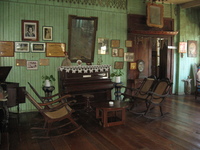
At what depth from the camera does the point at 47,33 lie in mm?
6141

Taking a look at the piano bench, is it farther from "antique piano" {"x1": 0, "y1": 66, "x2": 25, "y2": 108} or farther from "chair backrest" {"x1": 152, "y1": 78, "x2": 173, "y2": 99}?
"chair backrest" {"x1": 152, "y1": 78, "x2": 173, "y2": 99}

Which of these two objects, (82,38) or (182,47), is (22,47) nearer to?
(82,38)

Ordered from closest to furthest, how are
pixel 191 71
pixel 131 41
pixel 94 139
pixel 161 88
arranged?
1. pixel 94 139
2. pixel 161 88
3. pixel 131 41
4. pixel 191 71

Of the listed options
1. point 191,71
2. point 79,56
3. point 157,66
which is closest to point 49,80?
point 79,56

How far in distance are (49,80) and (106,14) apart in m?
3.02

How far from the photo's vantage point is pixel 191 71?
878 cm

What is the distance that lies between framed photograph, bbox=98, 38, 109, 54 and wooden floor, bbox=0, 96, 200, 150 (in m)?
2.47

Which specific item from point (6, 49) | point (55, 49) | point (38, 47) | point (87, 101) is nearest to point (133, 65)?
point (87, 101)

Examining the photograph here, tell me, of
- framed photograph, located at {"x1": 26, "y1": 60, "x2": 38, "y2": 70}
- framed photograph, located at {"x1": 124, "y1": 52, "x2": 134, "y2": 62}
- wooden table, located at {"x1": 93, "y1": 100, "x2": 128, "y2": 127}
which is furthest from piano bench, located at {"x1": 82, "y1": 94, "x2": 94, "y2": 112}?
framed photograph, located at {"x1": 124, "y1": 52, "x2": 134, "y2": 62}

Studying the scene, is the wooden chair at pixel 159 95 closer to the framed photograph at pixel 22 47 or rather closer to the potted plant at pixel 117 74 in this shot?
the potted plant at pixel 117 74

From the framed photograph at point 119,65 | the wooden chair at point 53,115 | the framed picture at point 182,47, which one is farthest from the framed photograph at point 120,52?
the wooden chair at point 53,115

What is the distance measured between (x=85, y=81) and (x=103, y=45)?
66.9 inches

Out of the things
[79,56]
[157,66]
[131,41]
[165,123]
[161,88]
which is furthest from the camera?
[157,66]

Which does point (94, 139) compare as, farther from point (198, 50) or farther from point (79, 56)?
point (198, 50)
